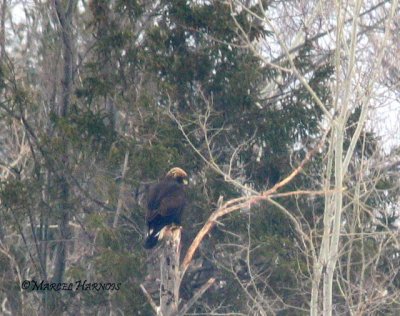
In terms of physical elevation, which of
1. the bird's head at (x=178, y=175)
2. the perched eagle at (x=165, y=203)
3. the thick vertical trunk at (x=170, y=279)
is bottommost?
the thick vertical trunk at (x=170, y=279)

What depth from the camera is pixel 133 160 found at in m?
14.1

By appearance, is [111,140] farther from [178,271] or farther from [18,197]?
[178,271]

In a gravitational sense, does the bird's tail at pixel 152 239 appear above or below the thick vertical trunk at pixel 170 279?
above

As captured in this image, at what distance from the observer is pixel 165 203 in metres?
13.2

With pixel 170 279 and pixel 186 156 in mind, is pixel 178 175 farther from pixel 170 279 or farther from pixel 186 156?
pixel 170 279

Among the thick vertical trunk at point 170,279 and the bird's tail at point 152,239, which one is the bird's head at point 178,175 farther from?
the thick vertical trunk at point 170,279

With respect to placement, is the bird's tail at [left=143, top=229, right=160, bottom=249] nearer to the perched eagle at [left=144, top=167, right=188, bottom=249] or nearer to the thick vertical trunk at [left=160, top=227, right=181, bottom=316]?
the perched eagle at [left=144, top=167, right=188, bottom=249]

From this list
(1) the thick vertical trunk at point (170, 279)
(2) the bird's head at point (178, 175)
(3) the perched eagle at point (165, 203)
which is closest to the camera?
(1) the thick vertical trunk at point (170, 279)

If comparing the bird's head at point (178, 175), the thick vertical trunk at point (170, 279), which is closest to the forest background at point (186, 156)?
the bird's head at point (178, 175)

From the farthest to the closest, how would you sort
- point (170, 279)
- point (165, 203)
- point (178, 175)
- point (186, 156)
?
point (186, 156) < point (178, 175) < point (165, 203) < point (170, 279)

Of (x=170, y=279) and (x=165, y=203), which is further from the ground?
(x=165, y=203)

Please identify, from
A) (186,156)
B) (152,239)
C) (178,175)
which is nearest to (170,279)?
(152,239)

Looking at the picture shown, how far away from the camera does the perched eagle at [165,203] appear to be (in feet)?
43.3

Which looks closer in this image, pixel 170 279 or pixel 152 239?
pixel 170 279
